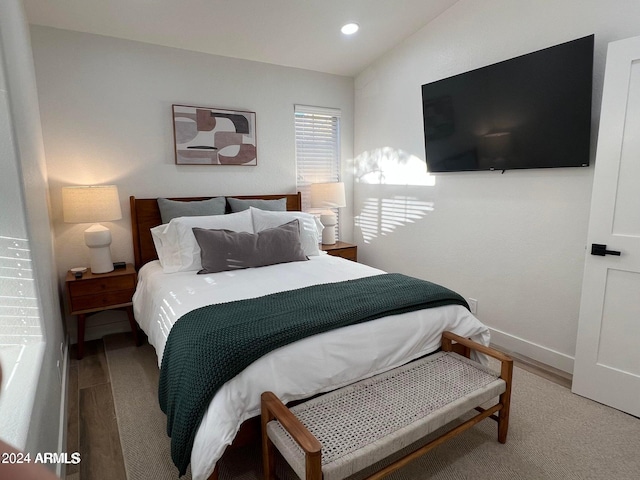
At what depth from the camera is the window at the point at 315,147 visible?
162 inches

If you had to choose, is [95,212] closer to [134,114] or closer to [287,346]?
[134,114]

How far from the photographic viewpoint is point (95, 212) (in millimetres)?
2834

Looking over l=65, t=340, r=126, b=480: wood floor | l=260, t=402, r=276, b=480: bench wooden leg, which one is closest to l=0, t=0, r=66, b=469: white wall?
l=65, t=340, r=126, b=480: wood floor

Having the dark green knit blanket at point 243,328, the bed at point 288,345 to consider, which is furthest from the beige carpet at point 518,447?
the bed at point 288,345

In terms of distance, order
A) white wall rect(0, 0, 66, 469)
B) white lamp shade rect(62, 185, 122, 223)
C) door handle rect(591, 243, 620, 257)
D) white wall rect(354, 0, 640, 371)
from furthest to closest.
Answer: white lamp shade rect(62, 185, 122, 223)
white wall rect(354, 0, 640, 371)
door handle rect(591, 243, 620, 257)
white wall rect(0, 0, 66, 469)

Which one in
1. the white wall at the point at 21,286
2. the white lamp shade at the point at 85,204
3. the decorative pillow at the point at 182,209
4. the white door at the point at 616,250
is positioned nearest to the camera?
the white wall at the point at 21,286

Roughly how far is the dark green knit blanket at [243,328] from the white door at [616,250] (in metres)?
0.84

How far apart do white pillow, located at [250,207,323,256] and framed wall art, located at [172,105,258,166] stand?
677 millimetres

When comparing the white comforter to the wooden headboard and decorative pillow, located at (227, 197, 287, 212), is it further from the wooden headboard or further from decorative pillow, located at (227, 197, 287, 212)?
decorative pillow, located at (227, 197, 287, 212)

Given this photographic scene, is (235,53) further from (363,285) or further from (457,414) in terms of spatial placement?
(457,414)

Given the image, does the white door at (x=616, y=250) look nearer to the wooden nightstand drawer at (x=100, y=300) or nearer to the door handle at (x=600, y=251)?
the door handle at (x=600, y=251)

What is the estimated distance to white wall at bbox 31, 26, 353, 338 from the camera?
297cm

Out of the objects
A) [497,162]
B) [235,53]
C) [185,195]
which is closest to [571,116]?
[497,162]

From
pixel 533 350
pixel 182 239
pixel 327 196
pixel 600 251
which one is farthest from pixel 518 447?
pixel 327 196
